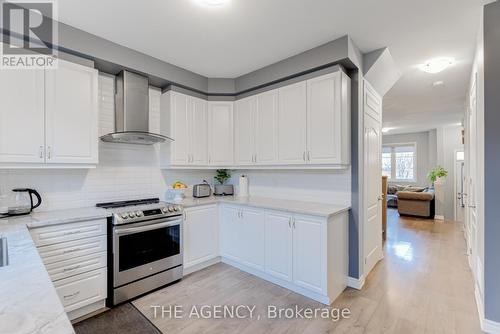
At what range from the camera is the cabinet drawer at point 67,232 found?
199cm

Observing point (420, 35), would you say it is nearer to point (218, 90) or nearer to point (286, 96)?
point (286, 96)

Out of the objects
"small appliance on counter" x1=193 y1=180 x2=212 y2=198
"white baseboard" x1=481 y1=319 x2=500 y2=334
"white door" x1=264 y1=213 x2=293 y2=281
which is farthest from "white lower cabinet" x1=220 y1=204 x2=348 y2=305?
"white baseboard" x1=481 y1=319 x2=500 y2=334

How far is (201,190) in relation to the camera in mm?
3674

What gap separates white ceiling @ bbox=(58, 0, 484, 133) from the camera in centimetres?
206

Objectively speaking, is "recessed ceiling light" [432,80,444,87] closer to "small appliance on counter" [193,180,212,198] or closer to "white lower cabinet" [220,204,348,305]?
"white lower cabinet" [220,204,348,305]

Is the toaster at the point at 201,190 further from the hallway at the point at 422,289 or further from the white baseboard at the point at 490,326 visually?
the white baseboard at the point at 490,326

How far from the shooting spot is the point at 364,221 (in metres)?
2.90

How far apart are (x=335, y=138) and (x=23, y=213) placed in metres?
3.14

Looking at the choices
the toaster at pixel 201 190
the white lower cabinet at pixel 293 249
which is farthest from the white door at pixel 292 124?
the toaster at pixel 201 190

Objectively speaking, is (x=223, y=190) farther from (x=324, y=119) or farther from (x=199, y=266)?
(x=324, y=119)

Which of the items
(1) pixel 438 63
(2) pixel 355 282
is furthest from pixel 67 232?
(1) pixel 438 63

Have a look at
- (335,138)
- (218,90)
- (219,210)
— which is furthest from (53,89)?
(335,138)

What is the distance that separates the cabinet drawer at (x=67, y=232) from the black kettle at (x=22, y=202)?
49cm

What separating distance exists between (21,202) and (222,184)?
2.46 meters
